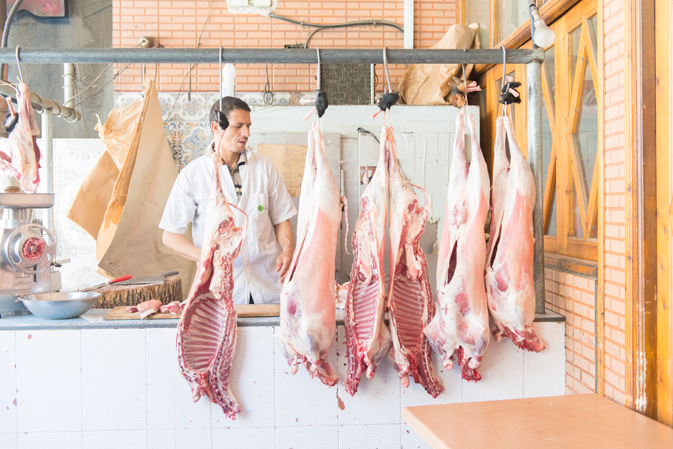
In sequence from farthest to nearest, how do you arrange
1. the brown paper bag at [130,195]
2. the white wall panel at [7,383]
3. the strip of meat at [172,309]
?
the brown paper bag at [130,195], the strip of meat at [172,309], the white wall panel at [7,383]

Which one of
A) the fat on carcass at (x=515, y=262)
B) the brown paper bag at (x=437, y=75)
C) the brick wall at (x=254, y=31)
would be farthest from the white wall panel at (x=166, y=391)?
the brick wall at (x=254, y=31)

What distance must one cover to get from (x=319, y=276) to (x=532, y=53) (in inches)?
51.7

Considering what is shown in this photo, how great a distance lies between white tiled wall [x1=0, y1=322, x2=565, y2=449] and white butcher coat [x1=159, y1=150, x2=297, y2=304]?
1.02 metres

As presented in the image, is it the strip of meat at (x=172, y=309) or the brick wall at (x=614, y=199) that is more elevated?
the brick wall at (x=614, y=199)

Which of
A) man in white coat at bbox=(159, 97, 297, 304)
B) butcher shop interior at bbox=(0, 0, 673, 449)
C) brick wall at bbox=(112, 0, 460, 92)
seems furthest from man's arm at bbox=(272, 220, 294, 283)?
brick wall at bbox=(112, 0, 460, 92)

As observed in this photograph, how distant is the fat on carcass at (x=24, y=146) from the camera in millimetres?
2119

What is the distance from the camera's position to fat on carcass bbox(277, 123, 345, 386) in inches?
71.0

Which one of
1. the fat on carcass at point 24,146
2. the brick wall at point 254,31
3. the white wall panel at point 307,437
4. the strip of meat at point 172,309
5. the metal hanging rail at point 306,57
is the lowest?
the white wall panel at point 307,437

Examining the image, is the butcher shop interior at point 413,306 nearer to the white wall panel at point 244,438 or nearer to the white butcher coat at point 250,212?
the white wall panel at point 244,438

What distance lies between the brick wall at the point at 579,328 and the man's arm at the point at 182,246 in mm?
1828

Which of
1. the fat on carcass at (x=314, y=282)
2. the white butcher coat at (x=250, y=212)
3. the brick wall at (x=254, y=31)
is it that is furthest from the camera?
the brick wall at (x=254, y=31)

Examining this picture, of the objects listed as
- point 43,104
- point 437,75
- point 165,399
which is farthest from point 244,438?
point 437,75

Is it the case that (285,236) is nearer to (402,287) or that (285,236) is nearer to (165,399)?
(402,287)

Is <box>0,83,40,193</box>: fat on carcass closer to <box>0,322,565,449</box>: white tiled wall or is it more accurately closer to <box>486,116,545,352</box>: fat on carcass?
<box>0,322,565,449</box>: white tiled wall
